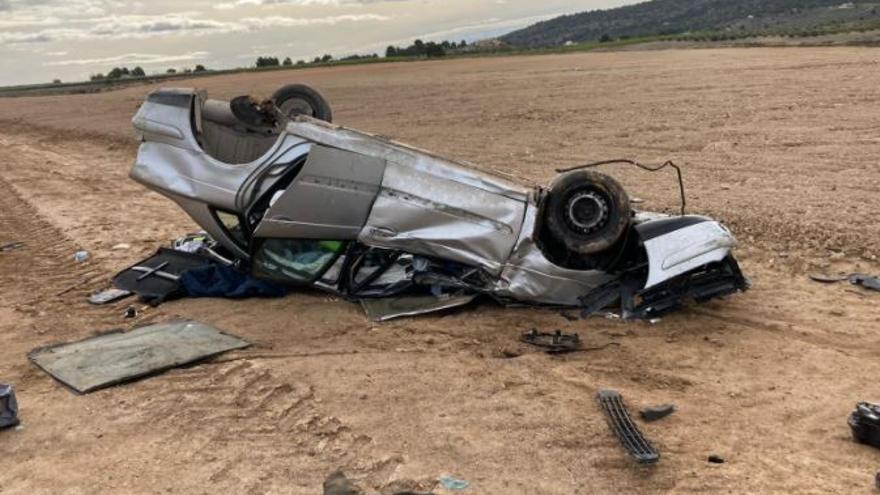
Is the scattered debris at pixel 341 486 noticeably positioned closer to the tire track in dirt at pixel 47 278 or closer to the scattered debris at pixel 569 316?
the scattered debris at pixel 569 316

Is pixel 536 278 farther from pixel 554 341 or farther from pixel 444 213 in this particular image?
pixel 444 213

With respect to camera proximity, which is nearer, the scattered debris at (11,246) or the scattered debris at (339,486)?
the scattered debris at (339,486)

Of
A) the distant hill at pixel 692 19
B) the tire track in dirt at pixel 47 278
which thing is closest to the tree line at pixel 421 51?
the distant hill at pixel 692 19

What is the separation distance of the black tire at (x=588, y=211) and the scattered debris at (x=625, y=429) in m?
1.50

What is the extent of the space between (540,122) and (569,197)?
42.1ft

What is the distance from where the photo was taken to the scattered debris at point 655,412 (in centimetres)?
436

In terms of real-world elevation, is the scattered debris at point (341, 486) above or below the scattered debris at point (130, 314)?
below

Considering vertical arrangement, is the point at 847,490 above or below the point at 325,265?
below

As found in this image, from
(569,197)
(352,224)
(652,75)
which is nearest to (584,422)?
(569,197)

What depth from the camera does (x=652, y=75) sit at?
25969 mm

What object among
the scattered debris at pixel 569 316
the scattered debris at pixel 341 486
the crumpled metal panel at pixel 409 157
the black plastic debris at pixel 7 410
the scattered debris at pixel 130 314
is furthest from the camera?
Answer: the scattered debris at pixel 130 314

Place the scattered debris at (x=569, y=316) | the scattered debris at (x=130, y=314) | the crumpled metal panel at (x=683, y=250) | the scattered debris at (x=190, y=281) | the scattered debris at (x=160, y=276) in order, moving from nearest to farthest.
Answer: the crumpled metal panel at (x=683, y=250) < the scattered debris at (x=569, y=316) < the scattered debris at (x=130, y=314) < the scattered debris at (x=190, y=281) < the scattered debris at (x=160, y=276)

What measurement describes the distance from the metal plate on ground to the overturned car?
2.69 ft

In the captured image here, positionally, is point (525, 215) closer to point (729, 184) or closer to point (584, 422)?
point (584, 422)
